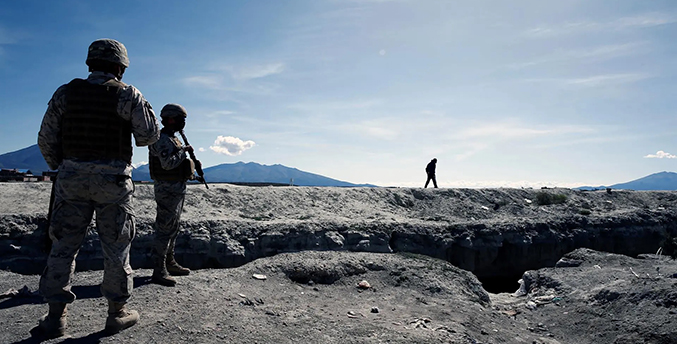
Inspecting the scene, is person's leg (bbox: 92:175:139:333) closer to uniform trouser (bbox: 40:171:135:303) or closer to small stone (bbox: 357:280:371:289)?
uniform trouser (bbox: 40:171:135:303)

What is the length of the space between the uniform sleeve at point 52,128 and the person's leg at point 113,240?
64 cm

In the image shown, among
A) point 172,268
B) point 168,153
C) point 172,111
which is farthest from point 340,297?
point 172,111

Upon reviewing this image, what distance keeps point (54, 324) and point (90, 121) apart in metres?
1.84

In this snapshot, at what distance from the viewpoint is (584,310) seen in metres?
6.96

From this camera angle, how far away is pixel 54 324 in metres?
3.45

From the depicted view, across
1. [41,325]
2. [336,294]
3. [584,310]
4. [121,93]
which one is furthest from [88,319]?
[584,310]

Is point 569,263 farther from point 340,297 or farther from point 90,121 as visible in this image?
point 90,121

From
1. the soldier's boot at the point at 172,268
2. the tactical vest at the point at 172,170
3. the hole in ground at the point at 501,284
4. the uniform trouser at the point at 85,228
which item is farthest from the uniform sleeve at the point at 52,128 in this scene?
the hole in ground at the point at 501,284

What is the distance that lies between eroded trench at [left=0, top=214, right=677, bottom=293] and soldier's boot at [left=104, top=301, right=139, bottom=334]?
465 cm

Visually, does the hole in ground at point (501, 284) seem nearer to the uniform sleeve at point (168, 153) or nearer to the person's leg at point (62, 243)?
the uniform sleeve at point (168, 153)

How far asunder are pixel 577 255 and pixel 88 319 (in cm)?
1057

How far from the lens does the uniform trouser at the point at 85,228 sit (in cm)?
342

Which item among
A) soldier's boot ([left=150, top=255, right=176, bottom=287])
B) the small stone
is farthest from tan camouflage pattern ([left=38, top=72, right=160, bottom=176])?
the small stone

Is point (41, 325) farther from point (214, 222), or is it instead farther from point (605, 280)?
point (605, 280)
